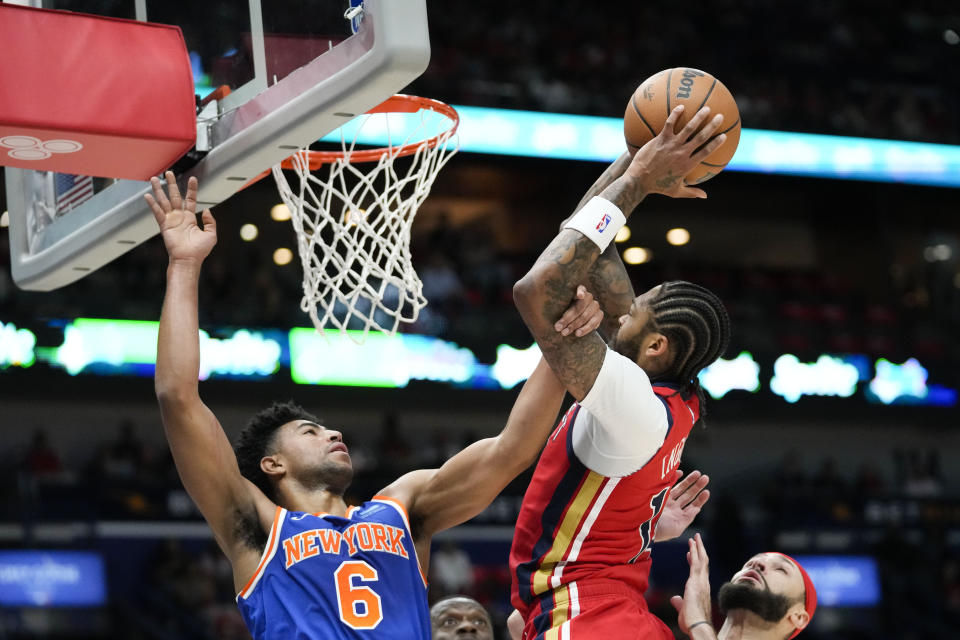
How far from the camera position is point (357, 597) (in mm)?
3293

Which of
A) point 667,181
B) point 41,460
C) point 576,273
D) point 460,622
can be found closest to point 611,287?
point 667,181

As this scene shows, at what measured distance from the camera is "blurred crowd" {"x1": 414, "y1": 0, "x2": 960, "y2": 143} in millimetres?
15398

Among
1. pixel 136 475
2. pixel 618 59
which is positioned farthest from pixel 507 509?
pixel 618 59

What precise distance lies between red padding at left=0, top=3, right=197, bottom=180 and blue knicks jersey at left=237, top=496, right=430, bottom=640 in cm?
112

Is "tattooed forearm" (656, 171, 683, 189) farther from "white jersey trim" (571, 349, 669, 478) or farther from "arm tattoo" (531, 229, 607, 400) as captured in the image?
"white jersey trim" (571, 349, 669, 478)

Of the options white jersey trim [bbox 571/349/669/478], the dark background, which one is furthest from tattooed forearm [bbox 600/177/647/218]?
the dark background

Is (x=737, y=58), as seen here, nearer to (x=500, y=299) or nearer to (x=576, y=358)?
(x=500, y=299)

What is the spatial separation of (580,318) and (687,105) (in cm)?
67

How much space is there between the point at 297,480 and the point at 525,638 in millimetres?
845

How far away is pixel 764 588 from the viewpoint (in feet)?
11.8

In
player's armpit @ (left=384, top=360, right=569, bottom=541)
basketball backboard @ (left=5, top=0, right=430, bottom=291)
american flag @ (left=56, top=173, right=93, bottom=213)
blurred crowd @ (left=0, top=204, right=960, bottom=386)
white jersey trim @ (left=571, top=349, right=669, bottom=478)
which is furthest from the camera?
blurred crowd @ (left=0, top=204, right=960, bottom=386)

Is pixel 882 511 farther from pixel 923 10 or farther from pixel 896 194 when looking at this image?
pixel 923 10

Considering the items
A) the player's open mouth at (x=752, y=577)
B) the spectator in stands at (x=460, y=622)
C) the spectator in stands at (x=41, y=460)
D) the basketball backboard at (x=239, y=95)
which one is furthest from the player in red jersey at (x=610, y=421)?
the spectator in stands at (x=41, y=460)

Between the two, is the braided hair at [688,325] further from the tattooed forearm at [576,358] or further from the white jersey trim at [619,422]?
the tattooed forearm at [576,358]
